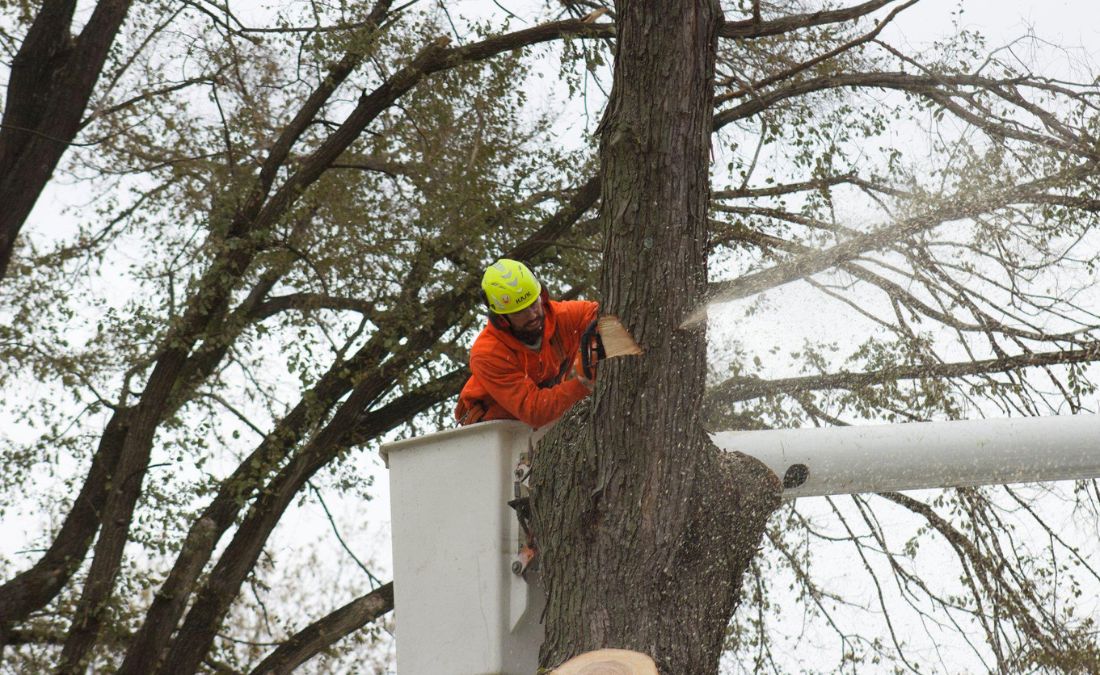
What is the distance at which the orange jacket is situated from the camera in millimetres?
4637

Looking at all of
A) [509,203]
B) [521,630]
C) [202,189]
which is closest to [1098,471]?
[521,630]

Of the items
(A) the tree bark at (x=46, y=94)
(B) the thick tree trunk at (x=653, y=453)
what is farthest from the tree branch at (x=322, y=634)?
(B) the thick tree trunk at (x=653, y=453)

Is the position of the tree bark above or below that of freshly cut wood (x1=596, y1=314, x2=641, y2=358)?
above

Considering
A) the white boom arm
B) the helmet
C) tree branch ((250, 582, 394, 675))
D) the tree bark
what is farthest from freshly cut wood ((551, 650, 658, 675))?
the tree bark

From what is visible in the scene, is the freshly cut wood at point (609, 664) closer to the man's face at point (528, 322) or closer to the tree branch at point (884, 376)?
the man's face at point (528, 322)

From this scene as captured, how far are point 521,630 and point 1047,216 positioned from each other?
4594mm

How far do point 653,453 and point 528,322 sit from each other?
1.30 metres

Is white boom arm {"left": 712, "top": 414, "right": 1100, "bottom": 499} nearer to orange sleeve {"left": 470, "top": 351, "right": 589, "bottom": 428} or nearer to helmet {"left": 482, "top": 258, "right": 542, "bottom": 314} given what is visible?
orange sleeve {"left": 470, "top": 351, "right": 589, "bottom": 428}

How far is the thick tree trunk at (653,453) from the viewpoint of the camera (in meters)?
3.96

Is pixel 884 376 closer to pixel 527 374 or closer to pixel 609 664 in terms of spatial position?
pixel 527 374

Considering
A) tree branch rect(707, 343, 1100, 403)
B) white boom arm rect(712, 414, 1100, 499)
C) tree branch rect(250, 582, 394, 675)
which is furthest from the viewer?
tree branch rect(250, 582, 394, 675)

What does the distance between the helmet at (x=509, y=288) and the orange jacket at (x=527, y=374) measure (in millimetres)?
115

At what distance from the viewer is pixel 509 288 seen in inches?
198

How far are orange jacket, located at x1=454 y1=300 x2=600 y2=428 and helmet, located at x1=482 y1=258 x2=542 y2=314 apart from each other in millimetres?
115
